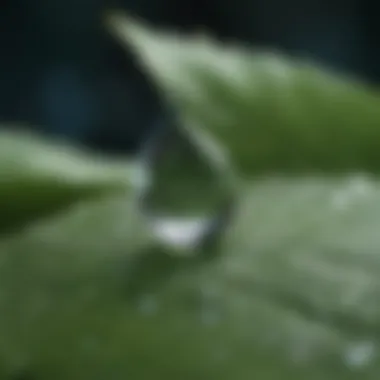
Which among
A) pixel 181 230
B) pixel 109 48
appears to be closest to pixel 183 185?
pixel 181 230

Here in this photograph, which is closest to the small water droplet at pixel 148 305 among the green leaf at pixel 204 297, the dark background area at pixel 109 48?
the green leaf at pixel 204 297

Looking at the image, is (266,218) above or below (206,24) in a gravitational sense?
below

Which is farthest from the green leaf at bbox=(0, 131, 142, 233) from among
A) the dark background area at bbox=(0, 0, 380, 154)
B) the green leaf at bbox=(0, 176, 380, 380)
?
the dark background area at bbox=(0, 0, 380, 154)

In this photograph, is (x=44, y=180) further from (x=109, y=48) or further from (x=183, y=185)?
(x=109, y=48)

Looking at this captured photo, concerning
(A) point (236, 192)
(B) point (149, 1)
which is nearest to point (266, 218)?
(A) point (236, 192)

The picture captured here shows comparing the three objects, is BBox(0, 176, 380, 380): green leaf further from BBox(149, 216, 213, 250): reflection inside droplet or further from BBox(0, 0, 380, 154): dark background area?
BBox(0, 0, 380, 154): dark background area

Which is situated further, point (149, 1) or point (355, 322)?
point (149, 1)

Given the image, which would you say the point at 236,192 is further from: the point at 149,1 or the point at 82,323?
the point at 149,1
